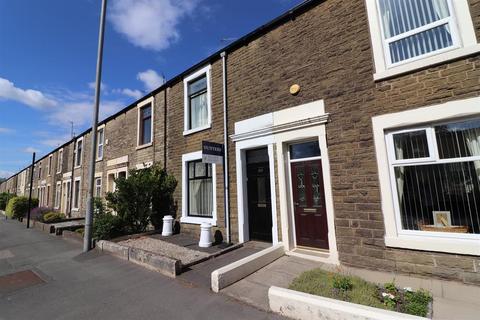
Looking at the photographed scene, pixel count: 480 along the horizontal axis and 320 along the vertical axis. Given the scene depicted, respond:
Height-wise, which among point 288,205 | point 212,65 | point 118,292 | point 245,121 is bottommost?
point 118,292

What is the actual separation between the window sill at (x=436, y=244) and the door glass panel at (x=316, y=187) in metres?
1.62

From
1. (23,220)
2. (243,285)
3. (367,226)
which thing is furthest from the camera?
(23,220)

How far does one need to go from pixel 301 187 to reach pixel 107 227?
6396 mm

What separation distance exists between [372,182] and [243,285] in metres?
3.13

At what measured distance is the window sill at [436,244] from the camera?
13.6 feet

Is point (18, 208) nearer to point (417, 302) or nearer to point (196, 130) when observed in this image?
point (196, 130)

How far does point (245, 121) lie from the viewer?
7.62 meters

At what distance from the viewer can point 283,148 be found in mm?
6648

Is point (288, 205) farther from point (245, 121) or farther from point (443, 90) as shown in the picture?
point (443, 90)

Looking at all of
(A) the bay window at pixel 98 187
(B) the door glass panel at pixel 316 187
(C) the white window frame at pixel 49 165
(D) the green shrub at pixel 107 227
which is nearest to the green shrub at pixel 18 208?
(C) the white window frame at pixel 49 165

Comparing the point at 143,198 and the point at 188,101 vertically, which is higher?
the point at 188,101

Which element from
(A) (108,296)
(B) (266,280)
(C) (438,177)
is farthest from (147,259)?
(C) (438,177)

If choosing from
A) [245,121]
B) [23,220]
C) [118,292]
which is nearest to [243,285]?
[118,292]

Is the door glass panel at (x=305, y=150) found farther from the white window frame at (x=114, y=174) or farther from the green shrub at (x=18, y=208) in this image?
the green shrub at (x=18, y=208)
